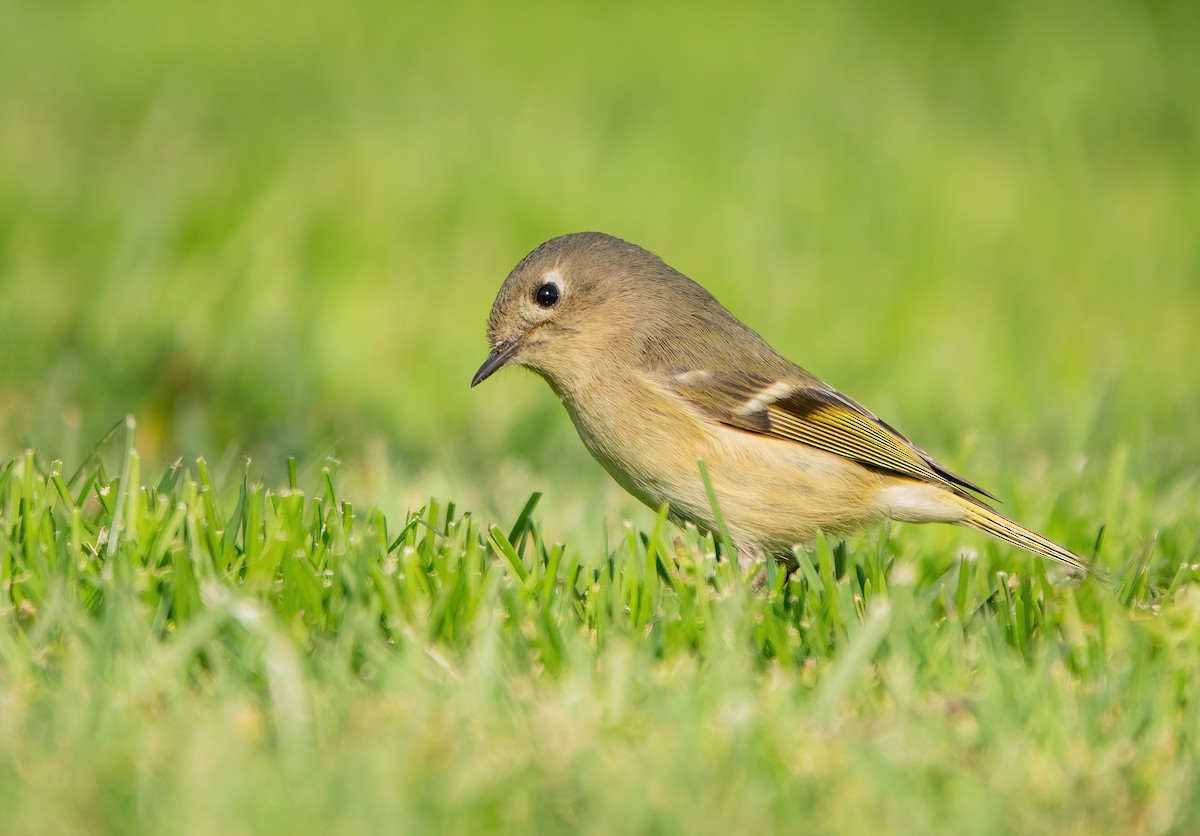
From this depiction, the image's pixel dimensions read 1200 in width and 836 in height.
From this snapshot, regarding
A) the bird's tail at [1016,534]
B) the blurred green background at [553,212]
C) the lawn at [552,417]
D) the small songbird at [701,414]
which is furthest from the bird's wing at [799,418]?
the blurred green background at [553,212]

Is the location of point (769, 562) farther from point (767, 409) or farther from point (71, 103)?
point (71, 103)

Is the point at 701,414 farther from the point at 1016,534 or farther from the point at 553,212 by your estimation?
the point at 553,212

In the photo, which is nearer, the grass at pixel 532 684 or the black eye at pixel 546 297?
the grass at pixel 532 684

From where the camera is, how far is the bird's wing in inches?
180

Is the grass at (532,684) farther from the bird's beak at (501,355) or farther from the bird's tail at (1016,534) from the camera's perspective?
the bird's beak at (501,355)

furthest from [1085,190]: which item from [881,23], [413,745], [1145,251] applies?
[413,745]

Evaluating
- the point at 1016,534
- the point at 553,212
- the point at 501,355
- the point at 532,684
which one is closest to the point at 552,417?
the point at 501,355

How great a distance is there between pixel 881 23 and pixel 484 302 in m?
6.86

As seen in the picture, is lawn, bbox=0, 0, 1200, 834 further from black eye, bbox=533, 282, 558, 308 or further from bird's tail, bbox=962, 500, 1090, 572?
black eye, bbox=533, 282, 558, 308

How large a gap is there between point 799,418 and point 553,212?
14.5 feet

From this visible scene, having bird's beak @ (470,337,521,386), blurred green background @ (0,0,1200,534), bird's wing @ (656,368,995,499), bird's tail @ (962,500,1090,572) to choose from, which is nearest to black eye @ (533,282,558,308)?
bird's beak @ (470,337,521,386)

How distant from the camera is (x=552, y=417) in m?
6.68

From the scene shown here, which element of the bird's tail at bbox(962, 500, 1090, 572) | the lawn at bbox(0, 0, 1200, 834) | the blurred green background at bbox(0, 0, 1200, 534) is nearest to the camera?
the lawn at bbox(0, 0, 1200, 834)

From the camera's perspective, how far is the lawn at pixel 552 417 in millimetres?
2625
